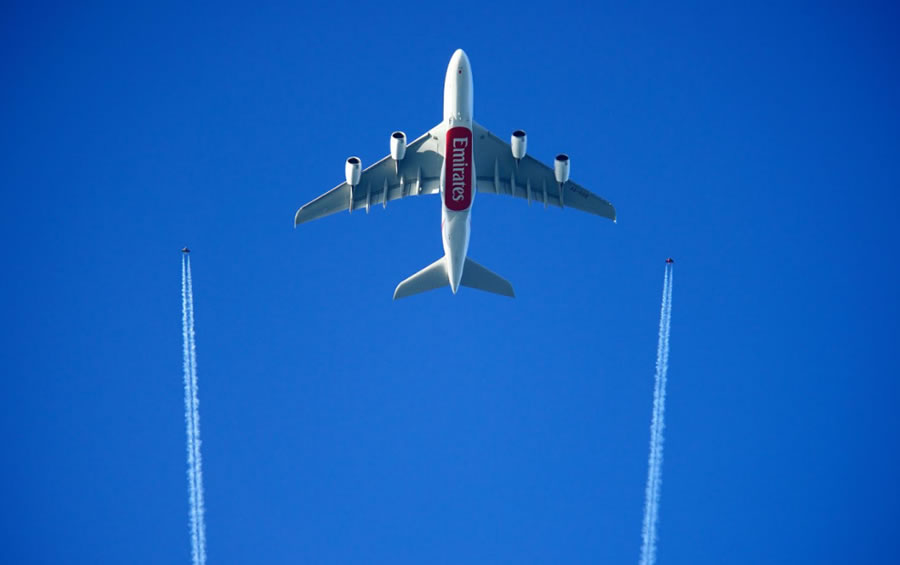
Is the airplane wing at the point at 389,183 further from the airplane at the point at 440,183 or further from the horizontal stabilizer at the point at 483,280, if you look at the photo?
the horizontal stabilizer at the point at 483,280

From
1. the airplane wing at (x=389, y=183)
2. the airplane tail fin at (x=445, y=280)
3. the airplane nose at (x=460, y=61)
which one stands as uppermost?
the airplane nose at (x=460, y=61)

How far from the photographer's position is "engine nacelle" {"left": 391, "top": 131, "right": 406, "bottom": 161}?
65938 mm

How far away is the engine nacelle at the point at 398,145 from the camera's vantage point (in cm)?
6594

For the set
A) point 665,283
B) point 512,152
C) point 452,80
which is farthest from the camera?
point 665,283

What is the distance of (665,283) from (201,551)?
25.2 m

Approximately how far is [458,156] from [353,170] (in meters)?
5.47

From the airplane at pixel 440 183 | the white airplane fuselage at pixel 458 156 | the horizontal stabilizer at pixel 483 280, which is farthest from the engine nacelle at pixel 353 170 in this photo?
the horizontal stabilizer at pixel 483 280

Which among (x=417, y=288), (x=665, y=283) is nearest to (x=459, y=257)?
(x=417, y=288)

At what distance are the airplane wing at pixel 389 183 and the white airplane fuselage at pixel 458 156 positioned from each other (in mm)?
4380

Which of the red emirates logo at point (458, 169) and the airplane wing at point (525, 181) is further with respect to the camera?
the airplane wing at point (525, 181)

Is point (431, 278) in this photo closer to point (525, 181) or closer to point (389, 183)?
point (389, 183)

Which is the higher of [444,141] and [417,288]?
[444,141]

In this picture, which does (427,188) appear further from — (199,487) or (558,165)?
(199,487)

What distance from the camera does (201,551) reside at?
6812cm
